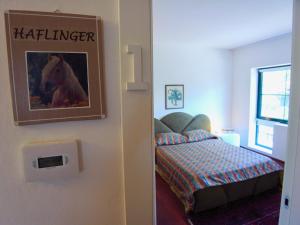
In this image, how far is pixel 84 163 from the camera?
67cm

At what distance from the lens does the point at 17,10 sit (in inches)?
22.2

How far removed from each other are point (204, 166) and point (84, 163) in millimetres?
2138

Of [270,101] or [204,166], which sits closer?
[204,166]

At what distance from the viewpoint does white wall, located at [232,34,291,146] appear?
137 inches

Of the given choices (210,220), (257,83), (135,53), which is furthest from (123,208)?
(257,83)

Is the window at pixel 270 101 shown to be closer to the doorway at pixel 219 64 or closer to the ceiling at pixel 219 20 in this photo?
the doorway at pixel 219 64

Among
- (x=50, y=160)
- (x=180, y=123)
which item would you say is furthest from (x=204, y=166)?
(x=50, y=160)

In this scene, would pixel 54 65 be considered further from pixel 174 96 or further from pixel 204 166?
pixel 174 96

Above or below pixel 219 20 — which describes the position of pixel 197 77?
below

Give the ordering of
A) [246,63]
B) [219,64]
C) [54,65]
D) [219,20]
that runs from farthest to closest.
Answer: [219,64], [246,63], [219,20], [54,65]

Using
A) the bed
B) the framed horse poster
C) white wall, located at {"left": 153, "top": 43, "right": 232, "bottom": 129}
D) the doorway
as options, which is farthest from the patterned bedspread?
the framed horse poster

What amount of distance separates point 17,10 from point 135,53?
394 mm

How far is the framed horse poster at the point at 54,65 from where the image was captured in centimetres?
57

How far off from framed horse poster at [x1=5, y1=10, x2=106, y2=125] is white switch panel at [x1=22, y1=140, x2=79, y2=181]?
0.09m
